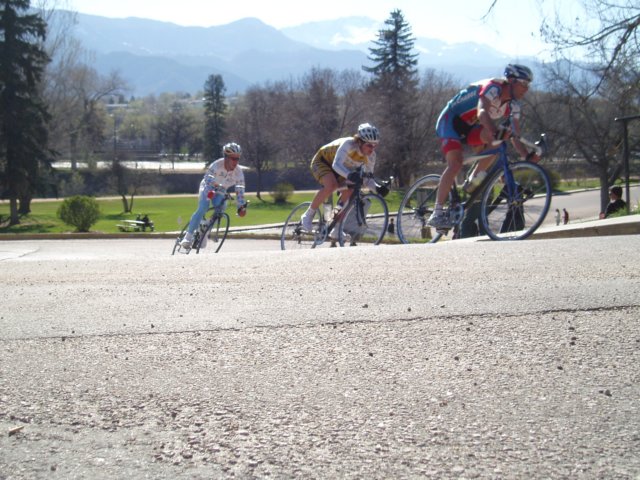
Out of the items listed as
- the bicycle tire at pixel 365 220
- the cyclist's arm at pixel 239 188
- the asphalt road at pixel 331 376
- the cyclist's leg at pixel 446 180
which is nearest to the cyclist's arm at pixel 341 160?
the bicycle tire at pixel 365 220

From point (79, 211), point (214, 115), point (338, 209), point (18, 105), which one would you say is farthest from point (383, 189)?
point (214, 115)

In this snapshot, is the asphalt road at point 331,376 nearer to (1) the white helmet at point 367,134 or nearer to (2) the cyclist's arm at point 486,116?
(2) the cyclist's arm at point 486,116

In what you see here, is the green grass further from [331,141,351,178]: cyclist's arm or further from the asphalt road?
the asphalt road

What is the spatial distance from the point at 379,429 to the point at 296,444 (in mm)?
377

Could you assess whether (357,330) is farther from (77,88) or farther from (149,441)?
(77,88)

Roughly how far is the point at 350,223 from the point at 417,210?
5.56 ft

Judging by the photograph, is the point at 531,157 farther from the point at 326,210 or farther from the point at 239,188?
the point at 239,188

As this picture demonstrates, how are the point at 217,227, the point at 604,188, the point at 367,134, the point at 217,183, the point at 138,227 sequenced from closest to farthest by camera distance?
1. the point at 367,134
2. the point at 217,183
3. the point at 217,227
4. the point at 604,188
5. the point at 138,227

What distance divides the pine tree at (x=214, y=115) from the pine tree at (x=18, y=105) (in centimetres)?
5355

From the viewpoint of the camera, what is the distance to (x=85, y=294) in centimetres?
601

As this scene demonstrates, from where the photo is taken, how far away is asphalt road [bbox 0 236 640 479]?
3.02 m

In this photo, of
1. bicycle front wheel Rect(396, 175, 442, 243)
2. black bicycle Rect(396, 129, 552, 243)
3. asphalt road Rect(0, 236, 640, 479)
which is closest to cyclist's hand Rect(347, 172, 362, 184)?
bicycle front wheel Rect(396, 175, 442, 243)

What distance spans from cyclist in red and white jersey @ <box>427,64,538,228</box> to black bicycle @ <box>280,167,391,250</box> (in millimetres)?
1906

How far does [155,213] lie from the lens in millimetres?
59094
